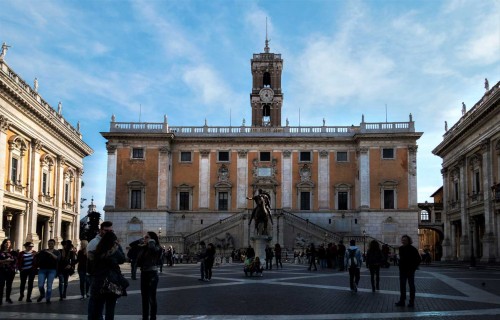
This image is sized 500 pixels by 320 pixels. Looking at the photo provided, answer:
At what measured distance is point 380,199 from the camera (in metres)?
54.4

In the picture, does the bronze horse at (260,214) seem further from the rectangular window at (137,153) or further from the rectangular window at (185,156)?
the rectangular window at (137,153)

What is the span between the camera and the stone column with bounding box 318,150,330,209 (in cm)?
5559

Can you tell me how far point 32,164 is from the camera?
38.4m

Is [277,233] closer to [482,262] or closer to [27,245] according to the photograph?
[482,262]

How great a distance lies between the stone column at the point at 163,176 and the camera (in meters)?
54.9

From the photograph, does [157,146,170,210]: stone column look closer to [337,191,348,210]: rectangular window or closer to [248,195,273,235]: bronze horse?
[337,191,348,210]: rectangular window

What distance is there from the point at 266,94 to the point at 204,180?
1287cm

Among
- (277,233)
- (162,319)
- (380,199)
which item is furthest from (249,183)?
(162,319)

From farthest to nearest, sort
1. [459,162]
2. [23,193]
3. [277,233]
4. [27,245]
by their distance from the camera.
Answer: [277,233]
[459,162]
[23,193]
[27,245]

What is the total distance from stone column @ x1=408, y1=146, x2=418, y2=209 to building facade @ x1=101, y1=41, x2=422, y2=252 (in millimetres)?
96

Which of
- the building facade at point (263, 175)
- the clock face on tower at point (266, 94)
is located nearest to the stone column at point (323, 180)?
the building facade at point (263, 175)

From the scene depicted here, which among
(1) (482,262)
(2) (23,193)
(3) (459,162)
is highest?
(3) (459,162)

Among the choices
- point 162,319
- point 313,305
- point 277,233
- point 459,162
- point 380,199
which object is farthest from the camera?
point 380,199

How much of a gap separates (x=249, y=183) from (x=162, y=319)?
44976mm
